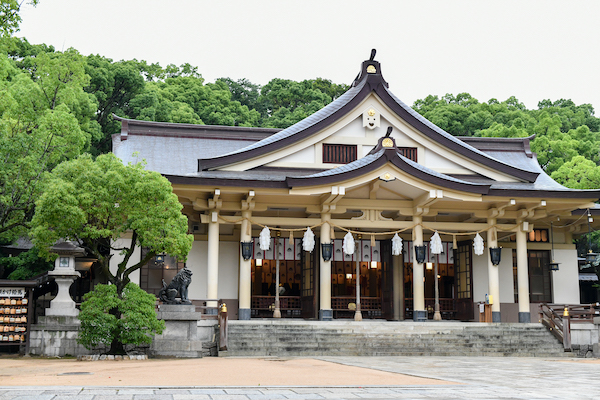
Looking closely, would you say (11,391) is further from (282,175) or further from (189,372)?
(282,175)

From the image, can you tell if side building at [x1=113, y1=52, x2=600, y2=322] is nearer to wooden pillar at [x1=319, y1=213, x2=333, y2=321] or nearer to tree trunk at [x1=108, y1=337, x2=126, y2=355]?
wooden pillar at [x1=319, y1=213, x2=333, y2=321]

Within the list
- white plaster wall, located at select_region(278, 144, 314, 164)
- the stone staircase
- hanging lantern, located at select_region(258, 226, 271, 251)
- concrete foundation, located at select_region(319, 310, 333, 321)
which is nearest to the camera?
the stone staircase

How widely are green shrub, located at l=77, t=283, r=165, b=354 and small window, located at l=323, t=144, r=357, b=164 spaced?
10.0m

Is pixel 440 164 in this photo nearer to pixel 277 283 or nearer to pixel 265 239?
pixel 265 239

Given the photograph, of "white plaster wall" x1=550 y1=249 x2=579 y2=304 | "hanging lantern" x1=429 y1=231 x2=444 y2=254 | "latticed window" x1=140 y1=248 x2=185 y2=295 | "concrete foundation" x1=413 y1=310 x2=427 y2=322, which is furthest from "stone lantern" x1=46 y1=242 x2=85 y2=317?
"white plaster wall" x1=550 y1=249 x2=579 y2=304

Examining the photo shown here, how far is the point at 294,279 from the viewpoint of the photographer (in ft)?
82.5

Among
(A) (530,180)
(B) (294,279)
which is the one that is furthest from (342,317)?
(A) (530,180)

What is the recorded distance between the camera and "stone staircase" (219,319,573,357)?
18000 mm

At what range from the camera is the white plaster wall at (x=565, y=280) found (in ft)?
85.4

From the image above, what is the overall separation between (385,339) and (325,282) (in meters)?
3.55

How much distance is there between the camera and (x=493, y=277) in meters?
23.0

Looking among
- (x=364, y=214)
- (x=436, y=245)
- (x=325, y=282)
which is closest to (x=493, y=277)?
(x=436, y=245)

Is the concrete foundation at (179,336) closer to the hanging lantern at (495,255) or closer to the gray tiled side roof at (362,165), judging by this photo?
the gray tiled side roof at (362,165)

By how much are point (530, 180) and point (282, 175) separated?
10108mm
